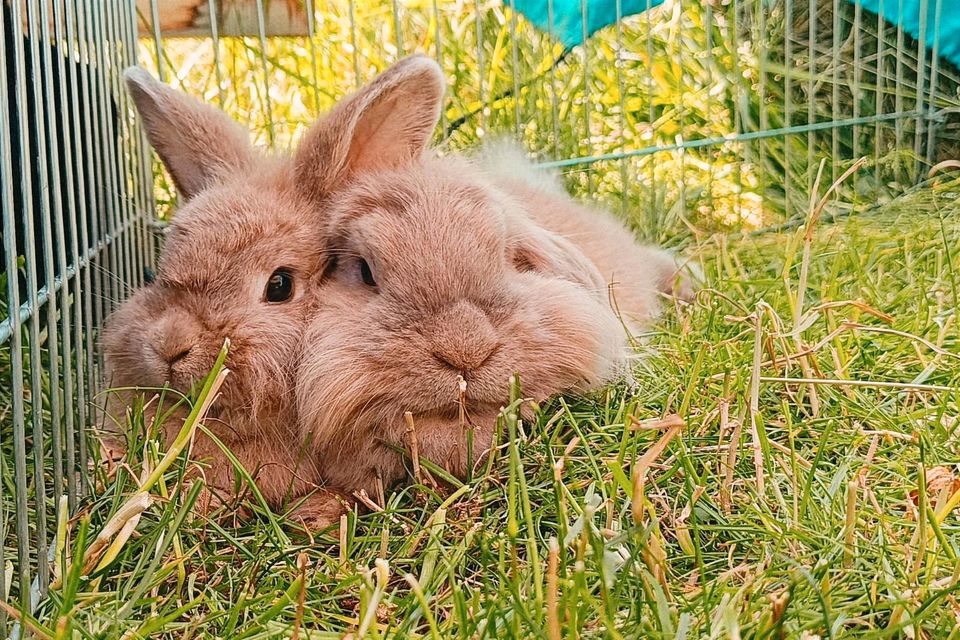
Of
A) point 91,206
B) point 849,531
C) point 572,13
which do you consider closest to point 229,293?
point 91,206

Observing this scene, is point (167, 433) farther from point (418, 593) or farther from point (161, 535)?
point (418, 593)

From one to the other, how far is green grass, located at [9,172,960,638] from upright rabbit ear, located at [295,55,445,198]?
0.59 meters

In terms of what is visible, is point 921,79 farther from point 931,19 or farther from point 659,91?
point 659,91

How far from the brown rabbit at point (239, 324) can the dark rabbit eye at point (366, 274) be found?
0.28 ft

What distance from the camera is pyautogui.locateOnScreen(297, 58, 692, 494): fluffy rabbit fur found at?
159 centimetres

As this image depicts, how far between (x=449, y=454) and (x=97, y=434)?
25.9 inches

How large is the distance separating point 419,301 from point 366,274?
16 centimetres

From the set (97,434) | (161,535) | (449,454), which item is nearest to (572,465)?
(449,454)

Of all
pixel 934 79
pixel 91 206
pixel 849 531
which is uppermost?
pixel 934 79

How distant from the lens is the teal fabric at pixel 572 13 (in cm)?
329

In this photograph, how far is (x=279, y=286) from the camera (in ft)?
5.68

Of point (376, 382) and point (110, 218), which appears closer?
point (376, 382)

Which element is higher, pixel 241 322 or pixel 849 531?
pixel 241 322

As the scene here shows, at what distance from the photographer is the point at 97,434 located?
1.76 m
